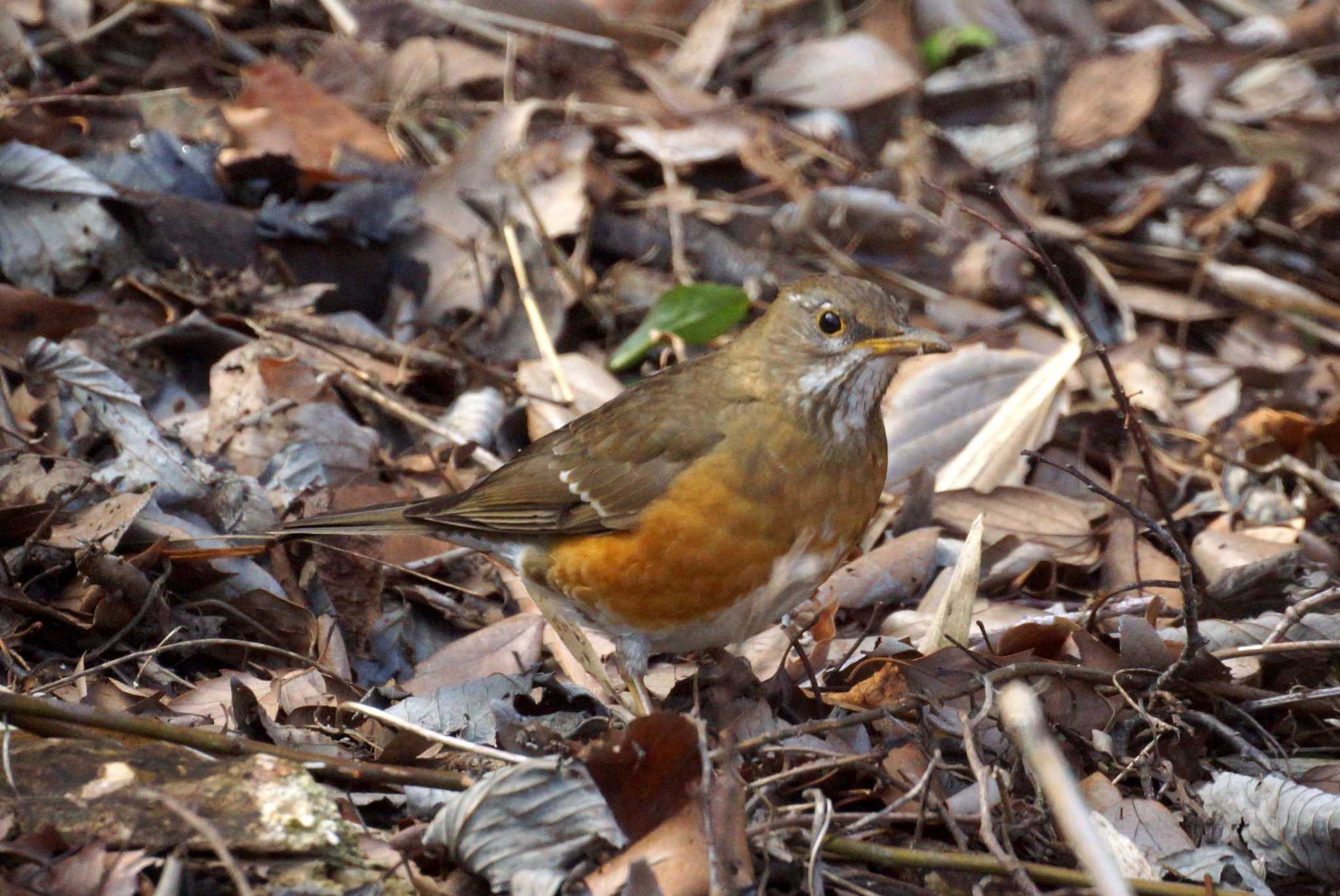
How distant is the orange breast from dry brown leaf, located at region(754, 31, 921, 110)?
4323 mm

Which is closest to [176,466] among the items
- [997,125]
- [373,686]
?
[373,686]

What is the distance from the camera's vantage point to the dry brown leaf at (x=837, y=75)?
27.0 ft

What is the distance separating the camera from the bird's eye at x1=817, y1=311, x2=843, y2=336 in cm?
454

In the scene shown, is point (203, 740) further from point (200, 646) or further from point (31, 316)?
point (31, 316)

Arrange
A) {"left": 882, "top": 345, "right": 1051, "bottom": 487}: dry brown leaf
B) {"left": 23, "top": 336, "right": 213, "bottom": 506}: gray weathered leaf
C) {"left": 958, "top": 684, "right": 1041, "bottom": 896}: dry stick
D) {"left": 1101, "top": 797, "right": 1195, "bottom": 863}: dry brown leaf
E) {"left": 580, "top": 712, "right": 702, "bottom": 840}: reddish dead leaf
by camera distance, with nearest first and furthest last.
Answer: {"left": 958, "top": 684, "right": 1041, "bottom": 896}: dry stick < {"left": 580, "top": 712, "right": 702, "bottom": 840}: reddish dead leaf < {"left": 1101, "top": 797, "right": 1195, "bottom": 863}: dry brown leaf < {"left": 23, "top": 336, "right": 213, "bottom": 506}: gray weathered leaf < {"left": 882, "top": 345, "right": 1051, "bottom": 487}: dry brown leaf

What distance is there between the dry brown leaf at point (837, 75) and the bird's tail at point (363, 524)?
Answer: 4278 millimetres

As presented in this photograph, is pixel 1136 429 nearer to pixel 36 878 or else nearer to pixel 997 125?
pixel 36 878

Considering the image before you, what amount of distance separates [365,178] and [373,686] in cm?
311

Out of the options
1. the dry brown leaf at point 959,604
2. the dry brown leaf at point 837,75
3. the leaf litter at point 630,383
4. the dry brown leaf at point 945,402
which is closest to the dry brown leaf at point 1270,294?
the leaf litter at point 630,383

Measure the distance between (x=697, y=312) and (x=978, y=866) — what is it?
3486mm

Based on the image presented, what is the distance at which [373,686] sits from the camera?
446 centimetres

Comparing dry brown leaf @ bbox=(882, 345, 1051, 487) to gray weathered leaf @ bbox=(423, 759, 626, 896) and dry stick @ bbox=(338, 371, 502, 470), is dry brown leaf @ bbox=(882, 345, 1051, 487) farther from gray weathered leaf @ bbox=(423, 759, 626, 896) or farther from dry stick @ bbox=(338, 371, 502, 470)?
gray weathered leaf @ bbox=(423, 759, 626, 896)

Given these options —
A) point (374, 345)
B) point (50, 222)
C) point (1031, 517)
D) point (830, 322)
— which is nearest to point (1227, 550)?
point (1031, 517)

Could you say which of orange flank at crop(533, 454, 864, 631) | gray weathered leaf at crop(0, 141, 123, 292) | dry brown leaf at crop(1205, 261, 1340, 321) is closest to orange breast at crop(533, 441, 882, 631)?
orange flank at crop(533, 454, 864, 631)
